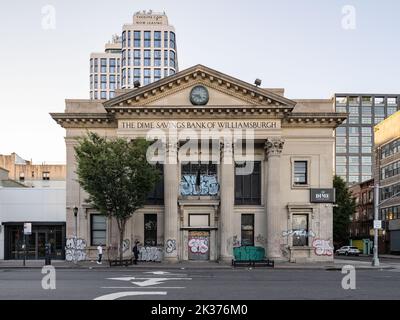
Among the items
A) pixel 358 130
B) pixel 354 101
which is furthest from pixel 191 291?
pixel 358 130

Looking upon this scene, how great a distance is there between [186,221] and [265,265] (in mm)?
8592

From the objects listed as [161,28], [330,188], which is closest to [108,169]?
[330,188]

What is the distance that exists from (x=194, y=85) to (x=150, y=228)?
12126 mm

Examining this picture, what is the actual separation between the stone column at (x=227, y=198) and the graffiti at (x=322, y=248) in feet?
22.8

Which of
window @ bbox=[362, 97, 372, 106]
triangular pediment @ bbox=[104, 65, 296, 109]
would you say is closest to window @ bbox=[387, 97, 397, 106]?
window @ bbox=[362, 97, 372, 106]

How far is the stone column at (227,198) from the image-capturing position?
4106 centimetres

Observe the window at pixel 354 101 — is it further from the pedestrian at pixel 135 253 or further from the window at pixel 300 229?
the pedestrian at pixel 135 253

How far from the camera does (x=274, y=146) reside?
136ft

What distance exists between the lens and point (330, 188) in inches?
1678

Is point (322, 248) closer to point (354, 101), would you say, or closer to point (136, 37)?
point (354, 101)

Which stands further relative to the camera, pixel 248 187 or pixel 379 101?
pixel 379 101

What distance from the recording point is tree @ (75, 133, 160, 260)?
36.0 metres

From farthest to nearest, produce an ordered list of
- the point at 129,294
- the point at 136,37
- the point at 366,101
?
the point at 136,37 < the point at 366,101 < the point at 129,294

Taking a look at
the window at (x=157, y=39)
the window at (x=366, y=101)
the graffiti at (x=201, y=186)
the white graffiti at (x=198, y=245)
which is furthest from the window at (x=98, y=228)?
the window at (x=366, y=101)
